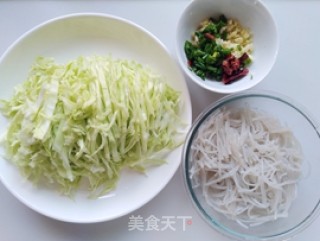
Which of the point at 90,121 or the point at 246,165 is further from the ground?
the point at 90,121

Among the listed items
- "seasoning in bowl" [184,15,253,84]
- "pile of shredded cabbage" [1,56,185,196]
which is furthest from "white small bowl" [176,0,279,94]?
"pile of shredded cabbage" [1,56,185,196]

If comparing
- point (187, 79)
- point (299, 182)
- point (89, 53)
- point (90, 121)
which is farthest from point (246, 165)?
point (89, 53)

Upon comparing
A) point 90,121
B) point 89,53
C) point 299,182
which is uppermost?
point 89,53

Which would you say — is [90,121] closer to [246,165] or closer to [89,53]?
[89,53]

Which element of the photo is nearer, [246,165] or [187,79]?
[246,165]

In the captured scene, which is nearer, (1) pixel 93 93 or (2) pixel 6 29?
(1) pixel 93 93

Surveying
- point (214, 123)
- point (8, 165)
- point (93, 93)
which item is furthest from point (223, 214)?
point (8, 165)

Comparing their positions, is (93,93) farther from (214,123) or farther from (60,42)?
(214,123)

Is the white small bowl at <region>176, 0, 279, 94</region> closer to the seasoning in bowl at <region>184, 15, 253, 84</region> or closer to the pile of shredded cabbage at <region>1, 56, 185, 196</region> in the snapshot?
the seasoning in bowl at <region>184, 15, 253, 84</region>
